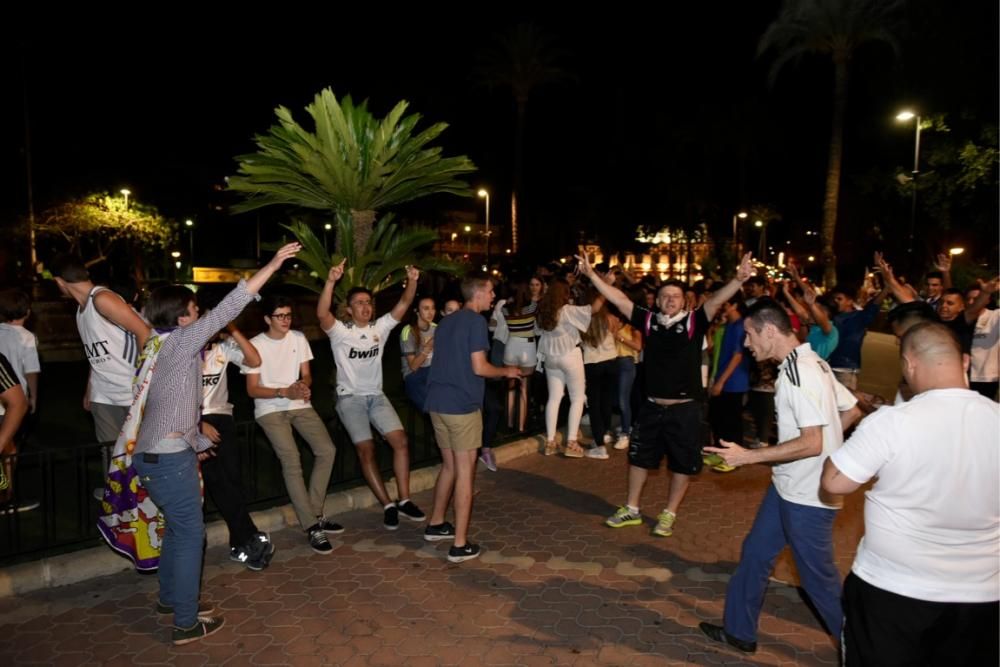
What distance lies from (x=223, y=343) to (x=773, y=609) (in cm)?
429

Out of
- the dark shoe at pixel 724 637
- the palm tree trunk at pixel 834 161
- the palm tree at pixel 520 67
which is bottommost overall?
the dark shoe at pixel 724 637

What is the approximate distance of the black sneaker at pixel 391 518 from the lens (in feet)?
22.2

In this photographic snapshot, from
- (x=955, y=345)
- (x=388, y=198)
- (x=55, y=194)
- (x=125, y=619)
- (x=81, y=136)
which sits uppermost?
(x=81, y=136)

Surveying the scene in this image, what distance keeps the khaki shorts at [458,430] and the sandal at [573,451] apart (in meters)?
3.45

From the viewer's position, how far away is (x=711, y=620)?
197 inches

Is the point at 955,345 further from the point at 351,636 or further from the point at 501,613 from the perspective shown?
the point at 351,636

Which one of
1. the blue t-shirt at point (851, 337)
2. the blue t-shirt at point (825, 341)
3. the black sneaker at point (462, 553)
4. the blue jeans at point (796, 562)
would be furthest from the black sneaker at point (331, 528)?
the blue t-shirt at point (851, 337)

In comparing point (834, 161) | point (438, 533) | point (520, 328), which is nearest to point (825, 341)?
point (520, 328)

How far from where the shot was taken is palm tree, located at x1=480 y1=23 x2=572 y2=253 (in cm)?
4019

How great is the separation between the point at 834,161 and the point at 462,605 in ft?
93.5

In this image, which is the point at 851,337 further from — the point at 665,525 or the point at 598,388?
the point at 665,525

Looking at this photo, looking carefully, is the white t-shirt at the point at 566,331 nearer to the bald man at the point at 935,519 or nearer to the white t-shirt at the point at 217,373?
the white t-shirt at the point at 217,373

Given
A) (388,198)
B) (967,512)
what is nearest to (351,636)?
(967,512)

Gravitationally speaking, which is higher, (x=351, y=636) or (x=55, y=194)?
(x=55, y=194)
